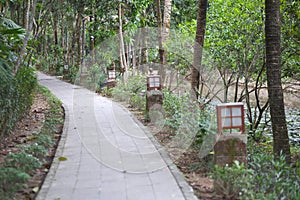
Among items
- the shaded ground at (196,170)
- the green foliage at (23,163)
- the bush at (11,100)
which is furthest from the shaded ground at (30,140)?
the shaded ground at (196,170)

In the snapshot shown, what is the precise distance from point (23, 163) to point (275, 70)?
12.5ft

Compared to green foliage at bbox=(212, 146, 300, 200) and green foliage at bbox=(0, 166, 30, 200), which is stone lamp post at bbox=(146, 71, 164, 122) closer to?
green foliage at bbox=(212, 146, 300, 200)

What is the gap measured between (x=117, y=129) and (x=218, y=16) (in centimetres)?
437

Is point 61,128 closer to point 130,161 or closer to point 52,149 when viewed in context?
point 52,149

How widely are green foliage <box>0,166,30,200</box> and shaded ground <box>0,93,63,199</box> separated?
117mm

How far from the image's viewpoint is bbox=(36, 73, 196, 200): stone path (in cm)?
448

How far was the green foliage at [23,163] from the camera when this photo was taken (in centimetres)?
498

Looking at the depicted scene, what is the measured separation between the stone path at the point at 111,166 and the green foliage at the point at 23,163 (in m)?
0.26

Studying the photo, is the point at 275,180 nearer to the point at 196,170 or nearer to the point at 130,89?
the point at 196,170

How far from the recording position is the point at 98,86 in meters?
16.2

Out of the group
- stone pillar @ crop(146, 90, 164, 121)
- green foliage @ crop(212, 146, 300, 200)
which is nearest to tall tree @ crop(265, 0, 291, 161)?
green foliage @ crop(212, 146, 300, 200)

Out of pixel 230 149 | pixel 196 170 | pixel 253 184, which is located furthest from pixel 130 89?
pixel 253 184

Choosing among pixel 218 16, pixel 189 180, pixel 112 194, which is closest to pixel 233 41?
pixel 218 16

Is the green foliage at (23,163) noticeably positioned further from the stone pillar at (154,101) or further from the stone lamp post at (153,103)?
the stone pillar at (154,101)
